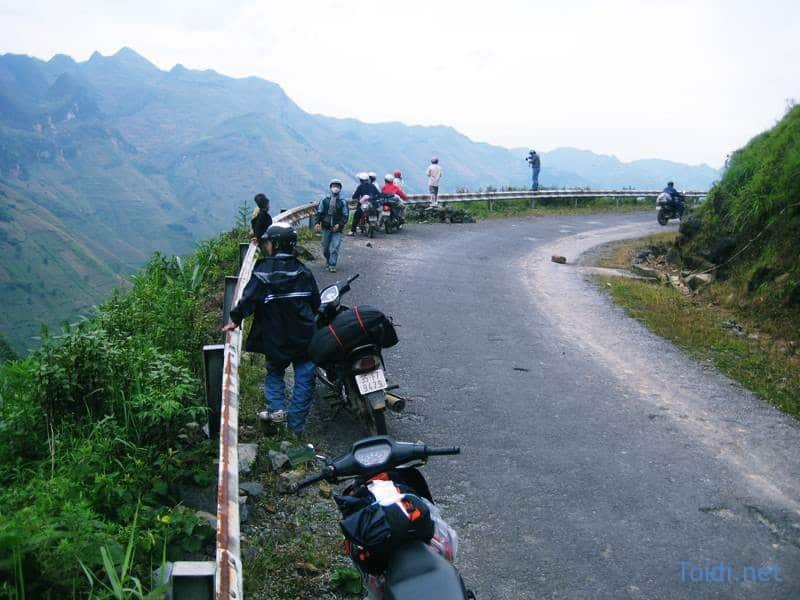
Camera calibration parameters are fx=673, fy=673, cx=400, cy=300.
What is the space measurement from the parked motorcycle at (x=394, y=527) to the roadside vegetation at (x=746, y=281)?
5918mm

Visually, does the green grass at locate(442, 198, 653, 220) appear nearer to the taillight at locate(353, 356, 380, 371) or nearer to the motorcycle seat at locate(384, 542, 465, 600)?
the taillight at locate(353, 356, 380, 371)

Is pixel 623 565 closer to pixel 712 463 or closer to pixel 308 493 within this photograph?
pixel 712 463

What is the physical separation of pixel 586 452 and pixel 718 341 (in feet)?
14.9

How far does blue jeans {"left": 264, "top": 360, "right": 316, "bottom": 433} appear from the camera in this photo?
6355mm

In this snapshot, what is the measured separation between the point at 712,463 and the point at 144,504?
491 cm

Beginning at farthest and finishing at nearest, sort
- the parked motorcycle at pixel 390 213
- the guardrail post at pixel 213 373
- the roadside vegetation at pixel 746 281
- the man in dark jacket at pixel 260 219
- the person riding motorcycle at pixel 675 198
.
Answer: the person riding motorcycle at pixel 675 198, the parked motorcycle at pixel 390 213, the man in dark jacket at pixel 260 219, the roadside vegetation at pixel 746 281, the guardrail post at pixel 213 373

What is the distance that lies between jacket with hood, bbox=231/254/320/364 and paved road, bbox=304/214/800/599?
2.97 ft

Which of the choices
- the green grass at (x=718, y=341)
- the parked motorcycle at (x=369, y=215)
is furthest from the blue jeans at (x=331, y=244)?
the green grass at (x=718, y=341)

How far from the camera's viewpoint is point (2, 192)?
193 metres

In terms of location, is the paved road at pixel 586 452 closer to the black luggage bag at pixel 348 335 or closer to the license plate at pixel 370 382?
the license plate at pixel 370 382

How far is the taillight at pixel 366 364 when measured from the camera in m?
6.10

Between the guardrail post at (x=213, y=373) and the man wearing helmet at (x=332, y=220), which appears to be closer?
the guardrail post at (x=213, y=373)

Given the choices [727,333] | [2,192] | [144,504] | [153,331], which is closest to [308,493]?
[144,504]

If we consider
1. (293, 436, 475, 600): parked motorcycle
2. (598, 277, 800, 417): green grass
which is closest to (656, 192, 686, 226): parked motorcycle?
(598, 277, 800, 417): green grass
